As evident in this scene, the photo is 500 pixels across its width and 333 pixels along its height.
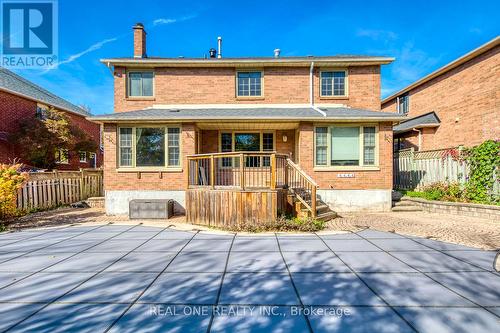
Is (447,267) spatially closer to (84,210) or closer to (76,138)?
(84,210)

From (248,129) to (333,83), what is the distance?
4792 millimetres

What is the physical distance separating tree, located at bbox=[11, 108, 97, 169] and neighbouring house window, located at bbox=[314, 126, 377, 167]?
16.9 m

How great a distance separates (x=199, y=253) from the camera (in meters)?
5.06

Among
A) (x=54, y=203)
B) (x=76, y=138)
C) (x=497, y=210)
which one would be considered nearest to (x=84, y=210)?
(x=54, y=203)

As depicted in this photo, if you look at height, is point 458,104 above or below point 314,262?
above

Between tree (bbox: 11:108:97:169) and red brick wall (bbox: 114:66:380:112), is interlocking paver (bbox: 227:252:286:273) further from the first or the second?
tree (bbox: 11:108:97:169)

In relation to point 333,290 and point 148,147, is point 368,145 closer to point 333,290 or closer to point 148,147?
point 333,290

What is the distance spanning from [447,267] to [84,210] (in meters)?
13.0

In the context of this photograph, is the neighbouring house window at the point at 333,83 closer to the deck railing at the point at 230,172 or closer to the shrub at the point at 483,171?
the deck railing at the point at 230,172

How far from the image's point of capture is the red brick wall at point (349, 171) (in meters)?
9.70

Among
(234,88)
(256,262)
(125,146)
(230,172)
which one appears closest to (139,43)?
(234,88)

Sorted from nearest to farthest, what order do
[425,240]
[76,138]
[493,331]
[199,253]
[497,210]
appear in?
1. [493,331]
2. [199,253]
3. [425,240]
4. [497,210]
5. [76,138]

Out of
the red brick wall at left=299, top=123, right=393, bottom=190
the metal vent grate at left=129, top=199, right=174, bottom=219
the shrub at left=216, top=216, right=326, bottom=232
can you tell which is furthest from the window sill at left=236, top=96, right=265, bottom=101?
the shrub at left=216, top=216, right=326, bottom=232

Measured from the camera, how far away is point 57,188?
1120 cm
